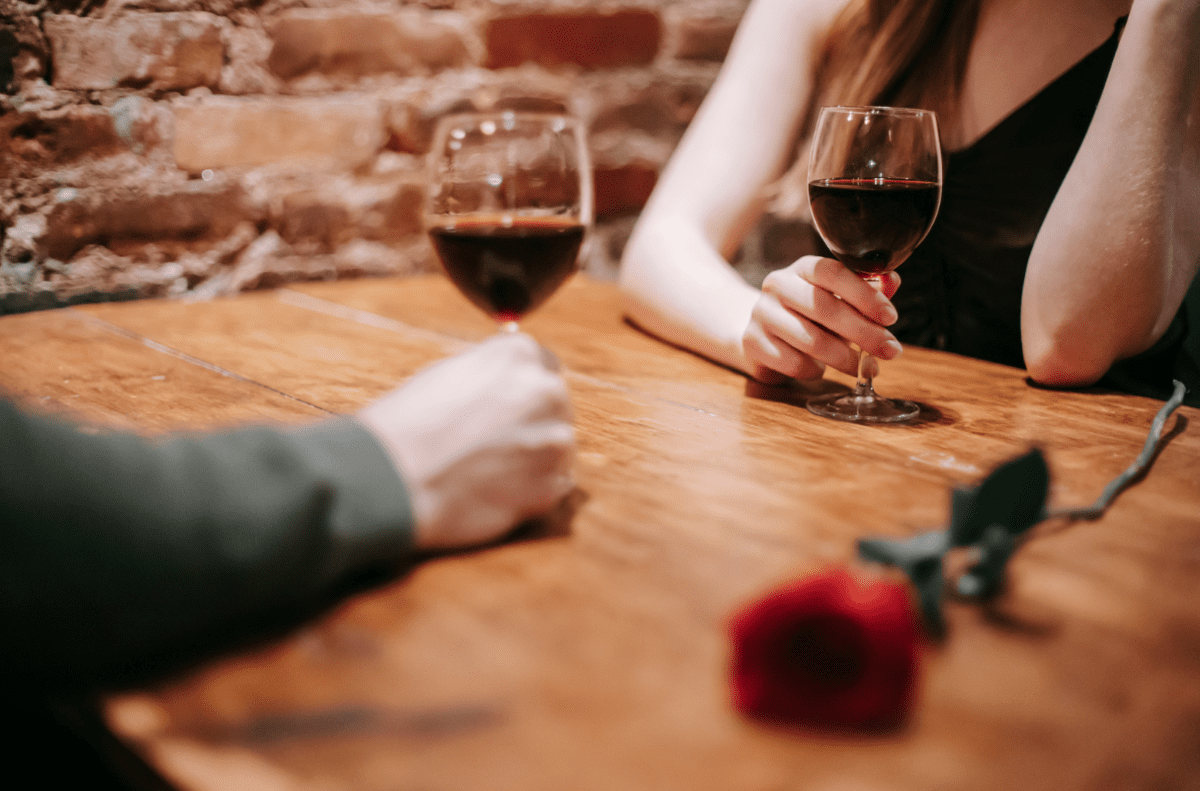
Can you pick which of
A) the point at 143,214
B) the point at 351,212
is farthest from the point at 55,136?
the point at 351,212

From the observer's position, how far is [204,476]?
1.60 ft

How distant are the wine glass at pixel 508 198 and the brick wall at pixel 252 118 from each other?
0.90m

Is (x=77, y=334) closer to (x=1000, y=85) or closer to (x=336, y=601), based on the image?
(x=336, y=601)

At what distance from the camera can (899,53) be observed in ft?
4.22

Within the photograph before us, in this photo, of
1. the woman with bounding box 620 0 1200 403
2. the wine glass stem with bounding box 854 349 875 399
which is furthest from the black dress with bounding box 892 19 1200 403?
the wine glass stem with bounding box 854 349 875 399

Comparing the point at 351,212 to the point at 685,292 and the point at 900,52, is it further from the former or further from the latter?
the point at 900,52

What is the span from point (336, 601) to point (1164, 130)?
3.27 ft

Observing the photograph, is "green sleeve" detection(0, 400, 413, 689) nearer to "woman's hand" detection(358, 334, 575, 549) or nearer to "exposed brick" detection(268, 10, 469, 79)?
"woman's hand" detection(358, 334, 575, 549)

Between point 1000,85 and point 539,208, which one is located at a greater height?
point 1000,85

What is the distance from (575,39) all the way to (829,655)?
174 centimetres

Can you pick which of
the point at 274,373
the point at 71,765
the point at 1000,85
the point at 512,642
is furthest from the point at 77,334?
the point at 1000,85

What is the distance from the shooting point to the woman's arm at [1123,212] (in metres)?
1.02

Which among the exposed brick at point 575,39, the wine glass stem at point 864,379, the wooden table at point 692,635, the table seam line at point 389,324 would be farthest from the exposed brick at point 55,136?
the wine glass stem at point 864,379

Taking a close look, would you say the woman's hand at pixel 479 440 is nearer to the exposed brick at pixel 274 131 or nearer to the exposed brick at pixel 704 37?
the exposed brick at pixel 274 131
